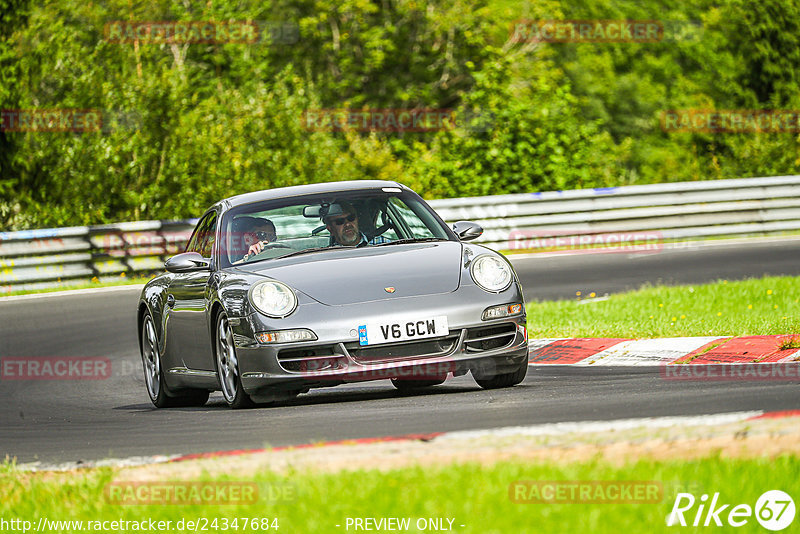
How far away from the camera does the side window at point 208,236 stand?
30.5 ft

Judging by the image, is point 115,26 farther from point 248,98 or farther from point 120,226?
point 120,226

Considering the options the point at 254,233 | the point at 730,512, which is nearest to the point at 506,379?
the point at 254,233

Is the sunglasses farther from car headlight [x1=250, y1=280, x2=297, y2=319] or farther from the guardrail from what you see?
the guardrail

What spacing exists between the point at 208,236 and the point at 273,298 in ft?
5.82

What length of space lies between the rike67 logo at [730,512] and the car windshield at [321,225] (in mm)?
4750

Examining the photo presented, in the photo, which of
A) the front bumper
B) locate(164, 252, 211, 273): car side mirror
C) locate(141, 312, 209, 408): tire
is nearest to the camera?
the front bumper

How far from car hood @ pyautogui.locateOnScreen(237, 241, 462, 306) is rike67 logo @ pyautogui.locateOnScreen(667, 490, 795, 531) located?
3.71m

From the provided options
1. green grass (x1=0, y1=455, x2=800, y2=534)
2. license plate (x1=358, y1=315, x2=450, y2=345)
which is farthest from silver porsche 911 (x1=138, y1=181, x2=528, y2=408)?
green grass (x1=0, y1=455, x2=800, y2=534)

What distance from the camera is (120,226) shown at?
19.3m

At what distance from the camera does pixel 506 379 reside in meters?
8.48

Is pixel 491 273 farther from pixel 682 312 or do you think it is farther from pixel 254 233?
pixel 682 312

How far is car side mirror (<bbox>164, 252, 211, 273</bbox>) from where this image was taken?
8797 mm

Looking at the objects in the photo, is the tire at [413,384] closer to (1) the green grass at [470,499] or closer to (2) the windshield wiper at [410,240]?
(2) the windshield wiper at [410,240]

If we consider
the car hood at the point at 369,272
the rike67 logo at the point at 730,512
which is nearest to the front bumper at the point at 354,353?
the car hood at the point at 369,272
